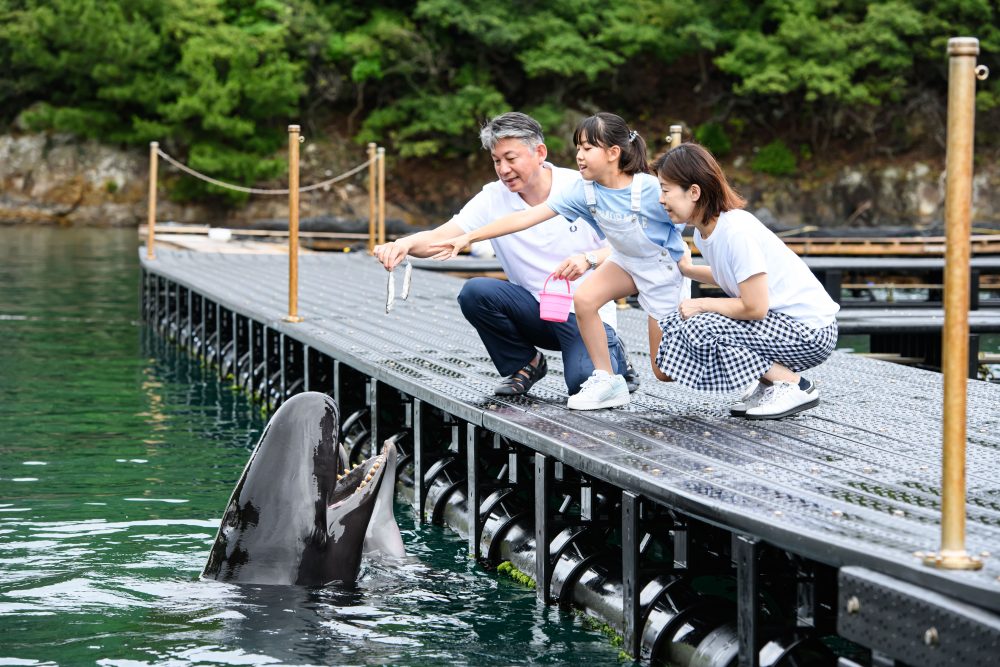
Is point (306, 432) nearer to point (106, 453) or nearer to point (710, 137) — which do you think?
point (106, 453)

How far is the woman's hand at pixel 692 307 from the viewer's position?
448cm

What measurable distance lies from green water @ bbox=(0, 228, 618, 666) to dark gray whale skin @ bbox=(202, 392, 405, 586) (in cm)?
8

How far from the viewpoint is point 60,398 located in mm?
9664

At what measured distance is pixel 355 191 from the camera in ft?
114

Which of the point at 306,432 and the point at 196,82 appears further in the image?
the point at 196,82

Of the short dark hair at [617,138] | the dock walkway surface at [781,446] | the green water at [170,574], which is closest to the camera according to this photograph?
the dock walkway surface at [781,446]

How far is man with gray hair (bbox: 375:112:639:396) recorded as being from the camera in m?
5.10

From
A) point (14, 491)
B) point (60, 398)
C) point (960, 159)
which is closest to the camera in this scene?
point (960, 159)

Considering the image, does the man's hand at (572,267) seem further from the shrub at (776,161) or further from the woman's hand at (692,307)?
the shrub at (776,161)

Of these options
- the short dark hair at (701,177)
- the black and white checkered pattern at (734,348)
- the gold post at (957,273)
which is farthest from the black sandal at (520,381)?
the gold post at (957,273)

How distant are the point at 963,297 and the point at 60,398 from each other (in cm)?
807

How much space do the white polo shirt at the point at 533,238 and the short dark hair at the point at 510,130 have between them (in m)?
0.23

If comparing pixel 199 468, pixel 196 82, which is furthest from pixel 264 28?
pixel 199 468

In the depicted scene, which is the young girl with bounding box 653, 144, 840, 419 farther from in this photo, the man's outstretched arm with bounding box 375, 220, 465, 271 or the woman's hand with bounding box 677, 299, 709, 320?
the man's outstretched arm with bounding box 375, 220, 465, 271
